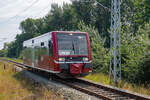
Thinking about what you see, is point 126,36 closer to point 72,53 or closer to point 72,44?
point 72,44

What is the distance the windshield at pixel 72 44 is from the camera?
1245cm

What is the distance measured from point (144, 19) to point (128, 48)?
8678mm

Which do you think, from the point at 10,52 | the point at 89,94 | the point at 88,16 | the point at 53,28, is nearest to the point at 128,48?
the point at 89,94

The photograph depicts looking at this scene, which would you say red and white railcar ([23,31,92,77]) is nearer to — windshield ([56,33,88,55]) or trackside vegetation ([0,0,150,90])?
windshield ([56,33,88,55])

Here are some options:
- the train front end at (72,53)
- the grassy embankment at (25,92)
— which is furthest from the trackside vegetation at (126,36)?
the grassy embankment at (25,92)

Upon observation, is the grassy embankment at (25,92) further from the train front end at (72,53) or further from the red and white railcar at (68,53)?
the train front end at (72,53)

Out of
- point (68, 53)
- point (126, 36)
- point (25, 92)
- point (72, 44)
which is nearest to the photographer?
point (25, 92)

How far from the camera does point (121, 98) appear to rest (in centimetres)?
840

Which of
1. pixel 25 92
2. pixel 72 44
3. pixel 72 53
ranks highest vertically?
pixel 72 44


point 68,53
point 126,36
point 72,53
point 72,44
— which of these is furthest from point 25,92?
point 126,36

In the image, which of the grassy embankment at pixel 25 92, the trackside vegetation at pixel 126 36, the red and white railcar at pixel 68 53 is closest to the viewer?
the grassy embankment at pixel 25 92

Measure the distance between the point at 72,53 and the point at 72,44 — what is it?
1.86 ft

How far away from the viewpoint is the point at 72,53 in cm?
1254

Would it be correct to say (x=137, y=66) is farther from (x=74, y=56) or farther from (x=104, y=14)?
(x=104, y=14)
